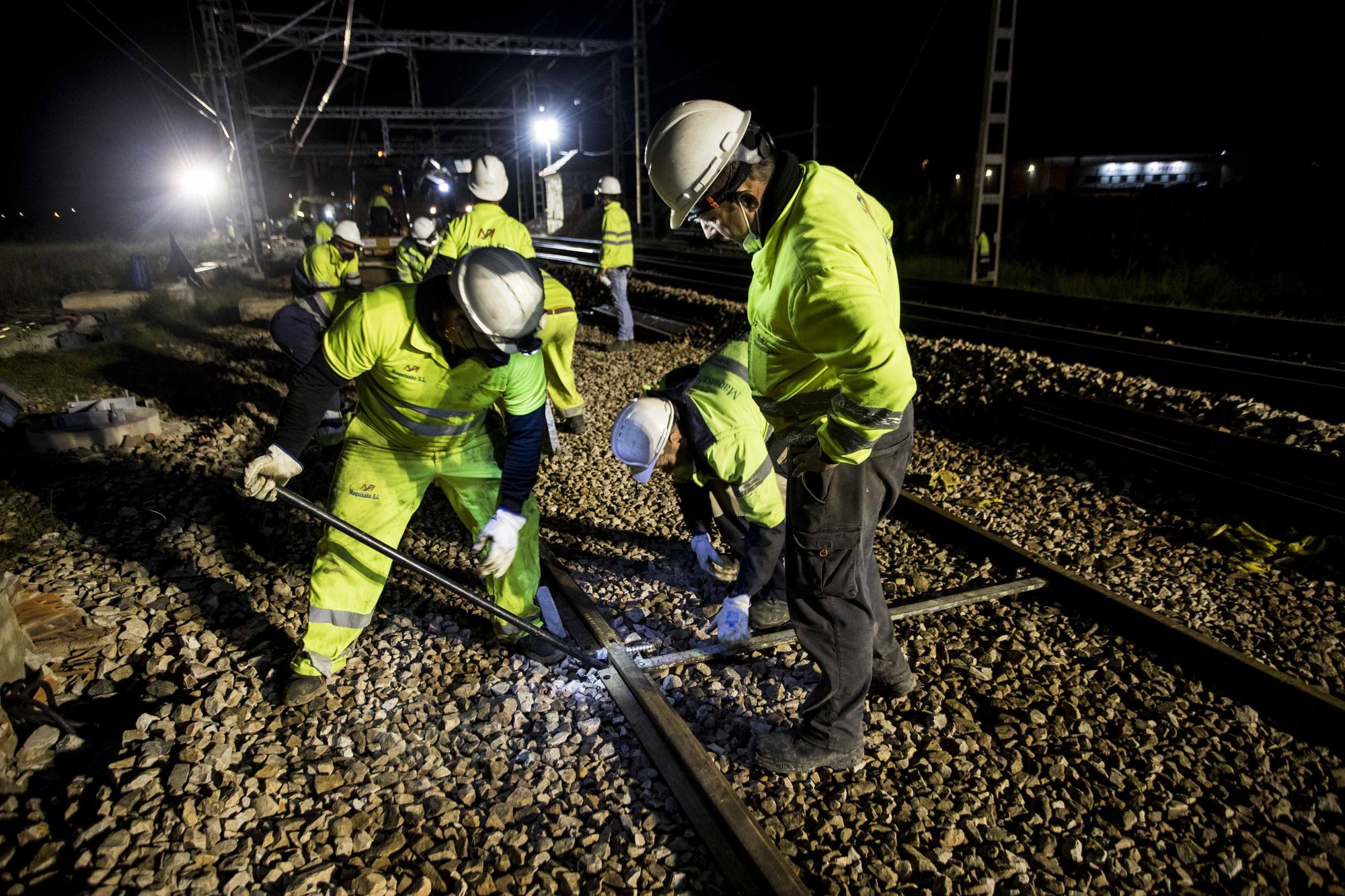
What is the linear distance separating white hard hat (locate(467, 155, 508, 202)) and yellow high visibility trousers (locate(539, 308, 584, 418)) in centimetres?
163

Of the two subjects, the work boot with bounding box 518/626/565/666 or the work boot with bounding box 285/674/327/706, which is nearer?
the work boot with bounding box 285/674/327/706

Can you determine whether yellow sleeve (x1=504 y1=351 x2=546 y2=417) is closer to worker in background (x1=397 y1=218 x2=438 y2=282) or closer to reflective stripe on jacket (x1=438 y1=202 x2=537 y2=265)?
reflective stripe on jacket (x1=438 y1=202 x2=537 y2=265)

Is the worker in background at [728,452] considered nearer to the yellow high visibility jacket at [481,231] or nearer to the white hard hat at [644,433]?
the white hard hat at [644,433]

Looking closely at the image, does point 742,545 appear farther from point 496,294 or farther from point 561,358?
point 561,358

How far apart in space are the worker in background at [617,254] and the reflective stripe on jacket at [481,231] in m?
2.90

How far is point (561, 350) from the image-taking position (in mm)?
6367

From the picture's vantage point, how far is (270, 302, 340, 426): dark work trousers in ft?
21.8

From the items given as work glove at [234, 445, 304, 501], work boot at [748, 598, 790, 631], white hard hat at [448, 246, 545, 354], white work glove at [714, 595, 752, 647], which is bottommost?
work boot at [748, 598, 790, 631]

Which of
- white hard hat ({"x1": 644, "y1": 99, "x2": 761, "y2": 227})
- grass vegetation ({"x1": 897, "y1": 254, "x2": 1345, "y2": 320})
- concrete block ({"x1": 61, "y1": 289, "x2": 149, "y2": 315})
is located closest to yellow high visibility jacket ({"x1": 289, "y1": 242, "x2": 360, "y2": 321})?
white hard hat ({"x1": 644, "y1": 99, "x2": 761, "y2": 227})

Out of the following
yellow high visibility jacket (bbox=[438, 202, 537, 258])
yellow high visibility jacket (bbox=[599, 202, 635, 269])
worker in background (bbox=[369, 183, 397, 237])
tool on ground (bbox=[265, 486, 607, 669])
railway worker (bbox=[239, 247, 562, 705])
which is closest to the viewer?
railway worker (bbox=[239, 247, 562, 705])

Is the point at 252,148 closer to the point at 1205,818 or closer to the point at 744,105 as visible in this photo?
the point at 744,105

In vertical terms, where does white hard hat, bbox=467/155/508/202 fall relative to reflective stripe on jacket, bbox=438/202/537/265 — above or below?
above

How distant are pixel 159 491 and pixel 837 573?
5.02 meters

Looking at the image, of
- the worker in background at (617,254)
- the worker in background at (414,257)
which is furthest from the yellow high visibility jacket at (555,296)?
the worker in background at (617,254)
